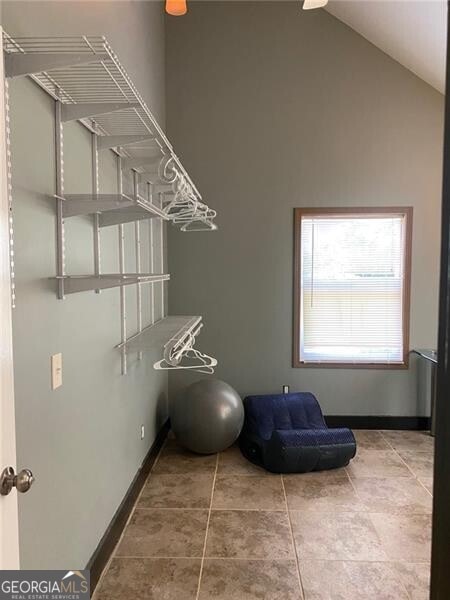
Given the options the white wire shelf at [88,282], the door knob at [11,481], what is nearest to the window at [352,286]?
the white wire shelf at [88,282]

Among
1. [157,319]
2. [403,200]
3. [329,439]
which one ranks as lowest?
[329,439]

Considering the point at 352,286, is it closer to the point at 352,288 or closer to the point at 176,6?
the point at 352,288

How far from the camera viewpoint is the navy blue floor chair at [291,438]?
309cm

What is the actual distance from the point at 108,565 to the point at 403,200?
3644 millimetres

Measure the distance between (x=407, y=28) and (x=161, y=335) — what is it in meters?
2.99

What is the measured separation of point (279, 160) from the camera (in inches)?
155

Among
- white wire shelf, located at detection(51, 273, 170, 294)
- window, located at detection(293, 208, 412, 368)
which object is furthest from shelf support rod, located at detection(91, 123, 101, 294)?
window, located at detection(293, 208, 412, 368)

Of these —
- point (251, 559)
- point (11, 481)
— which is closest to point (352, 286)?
point (251, 559)

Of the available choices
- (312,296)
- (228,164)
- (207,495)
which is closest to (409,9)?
(228,164)

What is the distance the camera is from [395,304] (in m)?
4.00

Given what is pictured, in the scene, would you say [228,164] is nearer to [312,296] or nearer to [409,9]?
[312,296]

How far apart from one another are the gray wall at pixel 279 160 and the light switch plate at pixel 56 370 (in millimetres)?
2398

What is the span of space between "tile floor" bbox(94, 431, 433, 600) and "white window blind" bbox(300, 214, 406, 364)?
3.38 ft

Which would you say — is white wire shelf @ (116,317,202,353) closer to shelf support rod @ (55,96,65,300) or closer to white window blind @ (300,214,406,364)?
shelf support rod @ (55,96,65,300)
